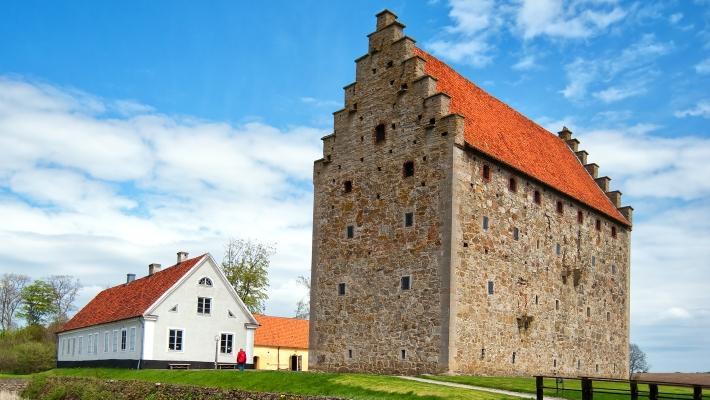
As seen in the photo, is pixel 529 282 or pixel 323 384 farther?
pixel 529 282

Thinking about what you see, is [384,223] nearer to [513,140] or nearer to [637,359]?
[513,140]

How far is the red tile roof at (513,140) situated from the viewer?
3316 cm

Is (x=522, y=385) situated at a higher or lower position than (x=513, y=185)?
lower

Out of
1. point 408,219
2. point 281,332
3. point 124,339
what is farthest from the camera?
point 281,332

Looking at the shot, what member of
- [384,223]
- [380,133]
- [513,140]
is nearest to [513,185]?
[513,140]

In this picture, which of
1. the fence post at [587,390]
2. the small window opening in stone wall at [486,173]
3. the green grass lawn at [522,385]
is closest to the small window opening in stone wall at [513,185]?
the small window opening in stone wall at [486,173]

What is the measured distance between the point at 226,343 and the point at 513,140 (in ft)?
65.8

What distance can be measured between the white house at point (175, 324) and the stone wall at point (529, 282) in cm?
1743

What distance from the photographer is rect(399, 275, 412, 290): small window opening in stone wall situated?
1200 inches

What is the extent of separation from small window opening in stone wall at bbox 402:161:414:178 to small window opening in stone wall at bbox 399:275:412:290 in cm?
416

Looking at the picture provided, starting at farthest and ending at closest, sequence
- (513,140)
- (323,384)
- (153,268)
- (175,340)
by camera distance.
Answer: (153,268), (175,340), (513,140), (323,384)

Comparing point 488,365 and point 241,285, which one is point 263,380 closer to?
point 488,365

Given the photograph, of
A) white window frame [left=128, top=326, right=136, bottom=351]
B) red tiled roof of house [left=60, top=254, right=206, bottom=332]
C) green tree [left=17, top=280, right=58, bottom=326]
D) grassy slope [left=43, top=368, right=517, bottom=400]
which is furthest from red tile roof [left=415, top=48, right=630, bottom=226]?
green tree [left=17, top=280, right=58, bottom=326]

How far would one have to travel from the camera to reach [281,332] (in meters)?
54.5
